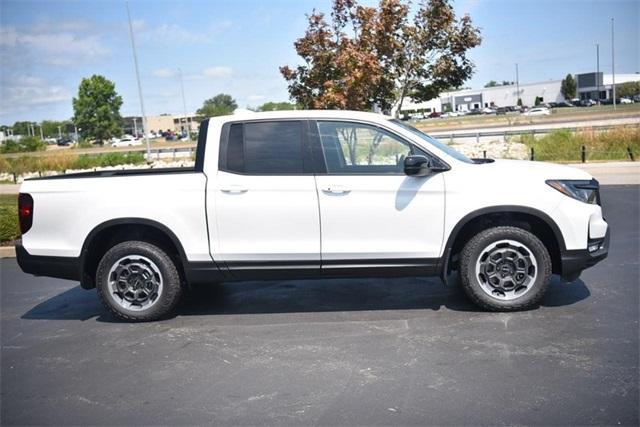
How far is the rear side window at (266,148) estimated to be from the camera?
571 cm

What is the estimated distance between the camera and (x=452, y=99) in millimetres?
126062

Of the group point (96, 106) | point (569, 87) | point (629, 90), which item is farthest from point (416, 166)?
point (569, 87)

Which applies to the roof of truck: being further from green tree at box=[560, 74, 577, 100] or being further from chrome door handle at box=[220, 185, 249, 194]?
green tree at box=[560, 74, 577, 100]

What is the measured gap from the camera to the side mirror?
17.8ft

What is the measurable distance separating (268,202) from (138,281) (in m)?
1.49

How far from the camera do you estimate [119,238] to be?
6.01 m

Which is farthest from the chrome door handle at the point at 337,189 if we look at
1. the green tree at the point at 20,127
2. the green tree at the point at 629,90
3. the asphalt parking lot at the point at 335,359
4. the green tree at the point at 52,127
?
the green tree at the point at 52,127

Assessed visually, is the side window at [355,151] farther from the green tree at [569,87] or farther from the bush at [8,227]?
the green tree at [569,87]

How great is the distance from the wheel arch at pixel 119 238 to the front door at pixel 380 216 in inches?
57.0

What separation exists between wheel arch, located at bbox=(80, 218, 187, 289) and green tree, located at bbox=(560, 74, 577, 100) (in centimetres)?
10928

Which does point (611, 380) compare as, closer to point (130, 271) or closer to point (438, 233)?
point (438, 233)

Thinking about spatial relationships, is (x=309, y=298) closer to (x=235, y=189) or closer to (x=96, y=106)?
(x=235, y=189)

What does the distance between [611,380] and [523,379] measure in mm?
571

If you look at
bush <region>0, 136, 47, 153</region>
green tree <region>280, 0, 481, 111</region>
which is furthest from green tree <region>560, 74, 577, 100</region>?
green tree <region>280, 0, 481, 111</region>
